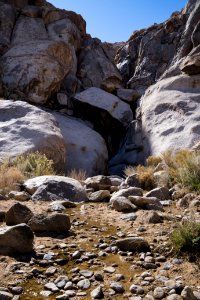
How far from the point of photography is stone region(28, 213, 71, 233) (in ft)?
20.3

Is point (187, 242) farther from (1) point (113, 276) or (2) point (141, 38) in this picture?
(2) point (141, 38)

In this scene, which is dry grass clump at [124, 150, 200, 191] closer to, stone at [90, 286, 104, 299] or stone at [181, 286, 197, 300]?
stone at [181, 286, 197, 300]

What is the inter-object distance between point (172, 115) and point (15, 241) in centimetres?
1272

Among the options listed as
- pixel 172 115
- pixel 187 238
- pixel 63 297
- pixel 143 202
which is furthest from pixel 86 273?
pixel 172 115

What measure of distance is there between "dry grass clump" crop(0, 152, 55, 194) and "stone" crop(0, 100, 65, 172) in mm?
564

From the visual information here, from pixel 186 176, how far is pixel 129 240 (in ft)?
15.4

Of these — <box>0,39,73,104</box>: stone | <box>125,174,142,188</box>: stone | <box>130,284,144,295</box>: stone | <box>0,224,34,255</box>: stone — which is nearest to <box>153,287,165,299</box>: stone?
<box>130,284,144,295</box>: stone

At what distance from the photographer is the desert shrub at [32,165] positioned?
39.7 ft

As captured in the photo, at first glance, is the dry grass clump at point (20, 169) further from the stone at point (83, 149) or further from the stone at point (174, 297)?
the stone at point (174, 297)

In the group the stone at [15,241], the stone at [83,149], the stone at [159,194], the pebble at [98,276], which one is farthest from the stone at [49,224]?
the stone at [83,149]

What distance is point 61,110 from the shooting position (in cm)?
2153

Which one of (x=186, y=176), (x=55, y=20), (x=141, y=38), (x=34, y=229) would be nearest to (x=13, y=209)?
(x=34, y=229)

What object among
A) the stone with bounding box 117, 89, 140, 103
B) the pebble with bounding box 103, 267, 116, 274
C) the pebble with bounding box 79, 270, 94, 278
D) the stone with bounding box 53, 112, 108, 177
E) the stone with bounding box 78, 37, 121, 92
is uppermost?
the stone with bounding box 78, 37, 121, 92

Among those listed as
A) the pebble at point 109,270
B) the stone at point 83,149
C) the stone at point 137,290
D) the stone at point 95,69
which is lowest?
the stone at point 83,149
